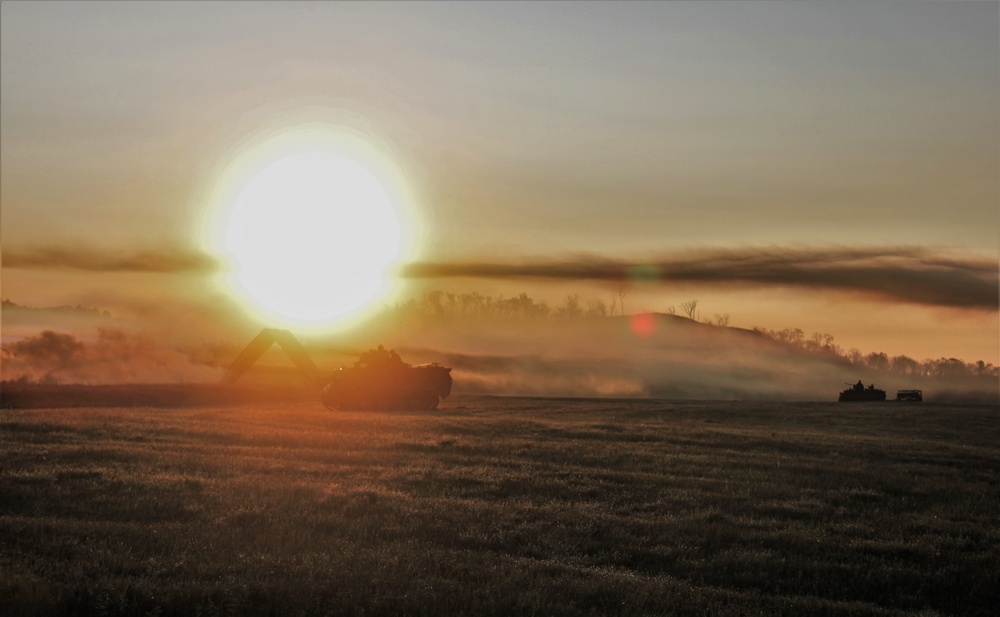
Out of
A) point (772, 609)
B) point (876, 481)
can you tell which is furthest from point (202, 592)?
point (876, 481)

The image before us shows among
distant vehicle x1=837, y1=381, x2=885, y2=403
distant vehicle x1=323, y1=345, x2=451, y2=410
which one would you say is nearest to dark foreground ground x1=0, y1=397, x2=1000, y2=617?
distant vehicle x1=323, y1=345, x2=451, y2=410

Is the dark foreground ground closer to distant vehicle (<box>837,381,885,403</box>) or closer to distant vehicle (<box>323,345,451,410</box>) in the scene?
distant vehicle (<box>323,345,451,410</box>)

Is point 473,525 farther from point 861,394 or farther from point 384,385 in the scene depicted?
point 861,394

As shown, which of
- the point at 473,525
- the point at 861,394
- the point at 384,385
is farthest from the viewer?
the point at 861,394

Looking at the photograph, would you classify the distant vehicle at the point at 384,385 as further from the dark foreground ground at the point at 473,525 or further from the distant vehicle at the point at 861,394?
the distant vehicle at the point at 861,394

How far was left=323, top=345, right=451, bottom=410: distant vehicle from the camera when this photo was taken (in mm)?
53594

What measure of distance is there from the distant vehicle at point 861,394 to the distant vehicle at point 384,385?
4367 centimetres

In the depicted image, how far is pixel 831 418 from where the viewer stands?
5297 cm

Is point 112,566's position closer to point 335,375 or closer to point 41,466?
point 41,466

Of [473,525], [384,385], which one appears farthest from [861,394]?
[473,525]

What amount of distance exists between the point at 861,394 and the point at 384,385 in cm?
4869

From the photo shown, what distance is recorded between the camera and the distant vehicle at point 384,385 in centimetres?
5359

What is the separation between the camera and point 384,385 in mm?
54531

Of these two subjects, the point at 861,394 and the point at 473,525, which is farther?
the point at 861,394
